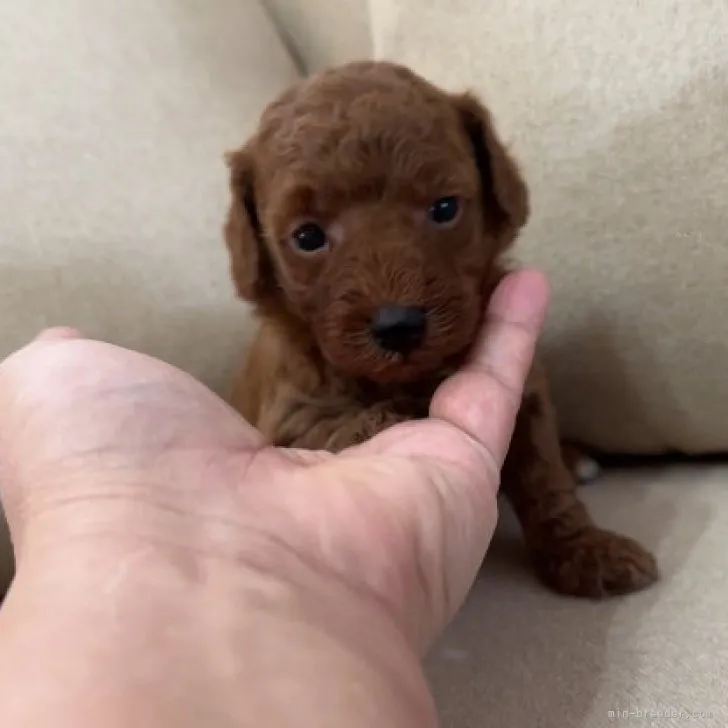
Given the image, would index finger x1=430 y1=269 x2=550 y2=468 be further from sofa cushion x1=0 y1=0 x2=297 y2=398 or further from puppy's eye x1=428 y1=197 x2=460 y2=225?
sofa cushion x1=0 y1=0 x2=297 y2=398

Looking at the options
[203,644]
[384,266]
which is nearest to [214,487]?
[203,644]

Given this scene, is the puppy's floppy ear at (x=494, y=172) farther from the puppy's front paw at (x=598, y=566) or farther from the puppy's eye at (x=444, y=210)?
the puppy's front paw at (x=598, y=566)

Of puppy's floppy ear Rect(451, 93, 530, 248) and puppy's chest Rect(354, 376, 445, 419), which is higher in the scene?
puppy's floppy ear Rect(451, 93, 530, 248)

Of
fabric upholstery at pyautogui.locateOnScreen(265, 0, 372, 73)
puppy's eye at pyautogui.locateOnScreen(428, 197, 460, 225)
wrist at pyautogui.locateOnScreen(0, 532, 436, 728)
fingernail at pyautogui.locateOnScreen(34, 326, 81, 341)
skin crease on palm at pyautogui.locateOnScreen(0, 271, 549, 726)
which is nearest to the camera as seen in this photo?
wrist at pyautogui.locateOnScreen(0, 532, 436, 728)

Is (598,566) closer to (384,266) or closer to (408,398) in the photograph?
(408,398)

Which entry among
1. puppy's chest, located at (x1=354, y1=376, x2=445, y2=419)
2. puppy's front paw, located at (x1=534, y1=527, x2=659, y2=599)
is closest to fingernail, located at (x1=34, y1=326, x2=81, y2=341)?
puppy's chest, located at (x1=354, y1=376, x2=445, y2=419)

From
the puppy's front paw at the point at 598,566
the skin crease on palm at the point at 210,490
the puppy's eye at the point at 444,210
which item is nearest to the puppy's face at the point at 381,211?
the puppy's eye at the point at 444,210
